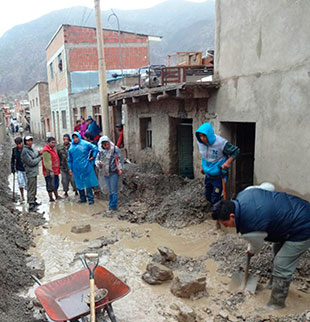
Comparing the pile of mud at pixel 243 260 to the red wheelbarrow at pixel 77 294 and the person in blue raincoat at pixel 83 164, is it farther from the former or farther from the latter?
the person in blue raincoat at pixel 83 164

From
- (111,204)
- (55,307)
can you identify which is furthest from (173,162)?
(55,307)

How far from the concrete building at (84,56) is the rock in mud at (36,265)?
11769 mm

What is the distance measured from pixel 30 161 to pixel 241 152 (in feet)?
15.8

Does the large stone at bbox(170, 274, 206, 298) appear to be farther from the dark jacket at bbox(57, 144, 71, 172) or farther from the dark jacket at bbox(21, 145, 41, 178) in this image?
the dark jacket at bbox(57, 144, 71, 172)

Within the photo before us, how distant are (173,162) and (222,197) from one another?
8.49ft

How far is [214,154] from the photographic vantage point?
5625mm

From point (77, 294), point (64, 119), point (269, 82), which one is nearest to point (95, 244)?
point (77, 294)

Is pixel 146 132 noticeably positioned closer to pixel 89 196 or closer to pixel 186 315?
pixel 89 196

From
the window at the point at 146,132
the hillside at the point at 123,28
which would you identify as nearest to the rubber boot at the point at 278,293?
the window at the point at 146,132

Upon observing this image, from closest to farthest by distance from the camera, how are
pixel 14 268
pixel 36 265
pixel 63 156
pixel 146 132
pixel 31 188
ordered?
pixel 14 268 → pixel 36 265 → pixel 31 188 → pixel 63 156 → pixel 146 132

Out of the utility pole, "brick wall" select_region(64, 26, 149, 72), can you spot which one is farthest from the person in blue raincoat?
"brick wall" select_region(64, 26, 149, 72)

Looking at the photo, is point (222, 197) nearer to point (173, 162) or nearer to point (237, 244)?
point (237, 244)

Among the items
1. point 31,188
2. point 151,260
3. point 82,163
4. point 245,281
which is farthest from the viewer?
point 82,163

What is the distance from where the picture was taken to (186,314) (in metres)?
3.42
